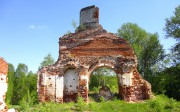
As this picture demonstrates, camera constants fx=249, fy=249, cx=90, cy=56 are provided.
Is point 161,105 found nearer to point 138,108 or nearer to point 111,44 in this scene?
point 138,108

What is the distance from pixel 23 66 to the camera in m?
37.8

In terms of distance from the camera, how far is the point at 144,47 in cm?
2473

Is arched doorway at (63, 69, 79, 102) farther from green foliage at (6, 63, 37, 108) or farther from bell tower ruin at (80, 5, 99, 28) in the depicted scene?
green foliage at (6, 63, 37, 108)

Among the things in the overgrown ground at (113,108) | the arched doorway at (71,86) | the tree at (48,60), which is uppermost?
the tree at (48,60)

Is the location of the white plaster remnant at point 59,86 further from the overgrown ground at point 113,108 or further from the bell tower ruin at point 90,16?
the bell tower ruin at point 90,16

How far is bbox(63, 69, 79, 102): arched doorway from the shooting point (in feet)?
48.4

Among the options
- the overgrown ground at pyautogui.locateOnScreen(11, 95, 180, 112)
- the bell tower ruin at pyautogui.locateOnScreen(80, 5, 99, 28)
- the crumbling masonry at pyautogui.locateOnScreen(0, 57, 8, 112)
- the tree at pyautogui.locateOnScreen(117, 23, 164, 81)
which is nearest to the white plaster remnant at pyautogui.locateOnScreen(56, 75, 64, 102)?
the overgrown ground at pyautogui.locateOnScreen(11, 95, 180, 112)

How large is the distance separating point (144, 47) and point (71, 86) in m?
12.1

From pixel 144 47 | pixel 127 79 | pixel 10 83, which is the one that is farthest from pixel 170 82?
pixel 10 83

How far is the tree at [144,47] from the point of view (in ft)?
76.6

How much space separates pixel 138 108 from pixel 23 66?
28753 millimetres

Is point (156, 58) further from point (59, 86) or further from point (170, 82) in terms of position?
point (59, 86)

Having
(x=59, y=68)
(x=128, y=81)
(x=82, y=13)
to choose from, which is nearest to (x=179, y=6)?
(x=82, y=13)

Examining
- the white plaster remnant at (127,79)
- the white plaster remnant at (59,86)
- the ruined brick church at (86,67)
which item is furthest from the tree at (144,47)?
the white plaster remnant at (59,86)
